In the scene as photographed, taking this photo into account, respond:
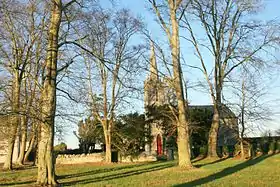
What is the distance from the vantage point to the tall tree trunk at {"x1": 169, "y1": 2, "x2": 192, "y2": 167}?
850 inches

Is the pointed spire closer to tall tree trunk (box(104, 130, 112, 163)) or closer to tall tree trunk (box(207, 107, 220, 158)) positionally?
tall tree trunk (box(207, 107, 220, 158))

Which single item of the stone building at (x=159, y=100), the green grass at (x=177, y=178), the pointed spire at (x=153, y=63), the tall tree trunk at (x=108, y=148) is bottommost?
the green grass at (x=177, y=178)

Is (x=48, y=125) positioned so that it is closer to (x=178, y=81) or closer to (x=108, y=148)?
(x=178, y=81)

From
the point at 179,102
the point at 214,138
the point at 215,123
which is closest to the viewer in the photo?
the point at 179,102

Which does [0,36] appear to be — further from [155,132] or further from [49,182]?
[155,132]

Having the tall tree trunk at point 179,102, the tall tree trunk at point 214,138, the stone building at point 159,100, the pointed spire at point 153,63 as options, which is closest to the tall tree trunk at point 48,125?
the stone building at point 159,100

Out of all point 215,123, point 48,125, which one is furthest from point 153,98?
point 48,125

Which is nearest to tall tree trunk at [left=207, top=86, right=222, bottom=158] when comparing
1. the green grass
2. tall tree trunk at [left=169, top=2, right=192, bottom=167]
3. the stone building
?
the stone building

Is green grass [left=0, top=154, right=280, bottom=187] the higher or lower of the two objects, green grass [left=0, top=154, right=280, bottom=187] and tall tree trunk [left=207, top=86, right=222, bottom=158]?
the lower

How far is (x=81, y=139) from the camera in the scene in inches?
1980

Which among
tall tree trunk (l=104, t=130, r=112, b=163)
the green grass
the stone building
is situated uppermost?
the stone building

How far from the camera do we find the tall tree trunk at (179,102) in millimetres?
21594

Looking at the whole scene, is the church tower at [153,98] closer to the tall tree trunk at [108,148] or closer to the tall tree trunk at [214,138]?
the tall tree trunk at [108,148]

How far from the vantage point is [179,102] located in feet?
73.0
